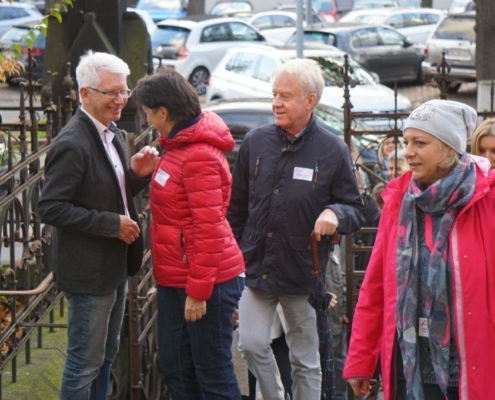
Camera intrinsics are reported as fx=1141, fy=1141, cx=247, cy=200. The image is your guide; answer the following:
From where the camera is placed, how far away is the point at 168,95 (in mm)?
4805

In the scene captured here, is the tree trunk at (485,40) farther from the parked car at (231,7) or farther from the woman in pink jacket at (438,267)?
the parked car at (231,7)

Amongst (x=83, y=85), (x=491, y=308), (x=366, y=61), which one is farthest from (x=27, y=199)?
(x=366, y=61)

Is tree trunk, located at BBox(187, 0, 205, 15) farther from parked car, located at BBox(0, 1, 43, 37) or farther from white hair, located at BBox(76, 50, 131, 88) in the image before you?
white hair, located at BBox(76, 50, 131, 88)

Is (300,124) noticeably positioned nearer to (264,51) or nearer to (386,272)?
(386,272)

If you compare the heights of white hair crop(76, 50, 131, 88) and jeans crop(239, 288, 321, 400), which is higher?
white hair crop(76, 50, 131, 88)

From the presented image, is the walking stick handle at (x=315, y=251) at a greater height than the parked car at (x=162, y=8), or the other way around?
the walking stick handle at (x=315, y=251)

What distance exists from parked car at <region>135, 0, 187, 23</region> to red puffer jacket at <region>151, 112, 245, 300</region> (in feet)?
103

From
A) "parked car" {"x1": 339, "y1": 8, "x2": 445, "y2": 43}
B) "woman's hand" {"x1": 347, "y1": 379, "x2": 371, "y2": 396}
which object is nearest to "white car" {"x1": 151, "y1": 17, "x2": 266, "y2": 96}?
"parked car" {"x1": 339, "y1": 8, "x2": 445, "y2": 43}

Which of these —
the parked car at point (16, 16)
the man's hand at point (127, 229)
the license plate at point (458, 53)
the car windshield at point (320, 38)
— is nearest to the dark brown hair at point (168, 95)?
the man's hand at point (127, 229)

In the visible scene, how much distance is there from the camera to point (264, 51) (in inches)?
800

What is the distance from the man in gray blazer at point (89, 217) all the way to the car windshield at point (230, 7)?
114 ft

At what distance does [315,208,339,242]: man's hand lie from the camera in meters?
5.05

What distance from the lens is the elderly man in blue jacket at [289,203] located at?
5359 mm

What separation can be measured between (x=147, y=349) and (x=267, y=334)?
1.07m
